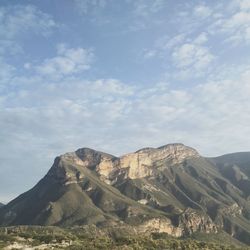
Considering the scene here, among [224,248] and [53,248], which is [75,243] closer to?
[53,248]

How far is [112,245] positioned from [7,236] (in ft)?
94.7

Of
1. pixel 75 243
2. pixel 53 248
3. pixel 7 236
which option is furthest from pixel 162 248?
pixel 7 236

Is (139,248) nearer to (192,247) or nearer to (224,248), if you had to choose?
(192,247)

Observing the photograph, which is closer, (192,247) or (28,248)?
(28,248)

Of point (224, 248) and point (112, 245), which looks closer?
point (112, 245)

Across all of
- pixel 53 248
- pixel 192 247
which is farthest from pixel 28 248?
pixel 192 247

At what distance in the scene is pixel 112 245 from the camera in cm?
13600

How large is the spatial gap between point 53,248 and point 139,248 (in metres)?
22.9

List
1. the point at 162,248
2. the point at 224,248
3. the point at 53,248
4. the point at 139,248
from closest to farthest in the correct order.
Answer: the point at 53,248, the point at 139,248, the point at 162,248, the point at 224,248

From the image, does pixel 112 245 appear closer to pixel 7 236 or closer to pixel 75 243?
pixel 75 243

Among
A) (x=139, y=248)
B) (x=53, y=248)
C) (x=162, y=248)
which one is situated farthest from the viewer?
(x=162, y=248)

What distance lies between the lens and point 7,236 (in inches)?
5497

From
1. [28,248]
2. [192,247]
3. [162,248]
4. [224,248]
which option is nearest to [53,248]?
[28,248]

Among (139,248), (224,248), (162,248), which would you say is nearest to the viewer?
(139,248)
